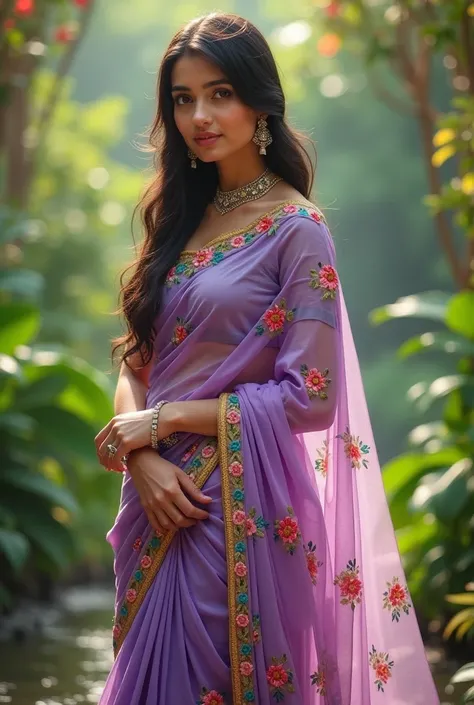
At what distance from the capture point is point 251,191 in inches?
108

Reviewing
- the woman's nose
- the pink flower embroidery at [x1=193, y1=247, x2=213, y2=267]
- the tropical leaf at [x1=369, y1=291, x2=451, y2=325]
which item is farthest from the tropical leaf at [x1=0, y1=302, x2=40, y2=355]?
the woman's nose

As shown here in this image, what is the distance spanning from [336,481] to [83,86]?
20183mm

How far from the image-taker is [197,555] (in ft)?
8.23

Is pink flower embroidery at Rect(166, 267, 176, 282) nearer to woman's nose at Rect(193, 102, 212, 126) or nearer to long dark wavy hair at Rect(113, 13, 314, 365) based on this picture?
long dark wavy hair at Rect(113, 13, 314, 365)

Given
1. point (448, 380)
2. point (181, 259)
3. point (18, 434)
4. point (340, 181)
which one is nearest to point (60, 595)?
point (18, 434)

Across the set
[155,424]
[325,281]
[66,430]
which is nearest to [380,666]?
[155,424]

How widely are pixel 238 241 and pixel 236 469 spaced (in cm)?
48

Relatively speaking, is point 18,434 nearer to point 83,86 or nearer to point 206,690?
point 206,690

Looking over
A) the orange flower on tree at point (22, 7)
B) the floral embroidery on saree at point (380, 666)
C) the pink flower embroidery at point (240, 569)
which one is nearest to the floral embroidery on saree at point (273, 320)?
the pink flower embroidery at point (240, 569)

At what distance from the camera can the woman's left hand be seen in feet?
8.47

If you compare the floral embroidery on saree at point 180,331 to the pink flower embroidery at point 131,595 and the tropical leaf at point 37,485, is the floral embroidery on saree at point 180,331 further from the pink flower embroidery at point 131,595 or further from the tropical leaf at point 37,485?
the tropical leaf at point 37,485

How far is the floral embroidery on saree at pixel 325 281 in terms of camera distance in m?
2.56

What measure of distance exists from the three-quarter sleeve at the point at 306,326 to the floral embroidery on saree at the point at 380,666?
47cm

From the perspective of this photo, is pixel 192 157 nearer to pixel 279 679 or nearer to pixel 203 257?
pixel 203 257
